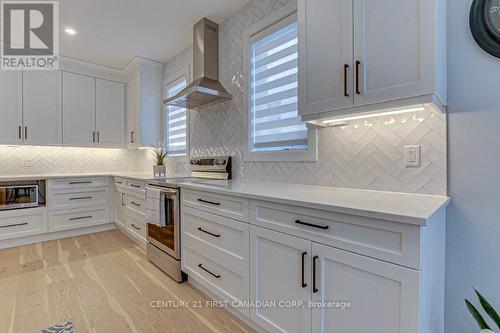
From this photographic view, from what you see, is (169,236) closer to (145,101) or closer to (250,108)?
(250,108)

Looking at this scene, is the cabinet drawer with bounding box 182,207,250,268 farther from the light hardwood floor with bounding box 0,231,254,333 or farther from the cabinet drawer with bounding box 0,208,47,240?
the cabinet drawer with bounding box 0,208,47,240

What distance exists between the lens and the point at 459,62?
49.9 inches

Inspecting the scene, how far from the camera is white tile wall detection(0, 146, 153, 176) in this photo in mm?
3607

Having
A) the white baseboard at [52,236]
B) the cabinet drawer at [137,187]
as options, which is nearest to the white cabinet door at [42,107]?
the white baseboard at [52,236]

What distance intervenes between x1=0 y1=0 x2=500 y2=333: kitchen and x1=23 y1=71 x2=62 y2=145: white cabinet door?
0.02 m

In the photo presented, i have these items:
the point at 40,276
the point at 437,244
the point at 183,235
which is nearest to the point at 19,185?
the point at 40,276

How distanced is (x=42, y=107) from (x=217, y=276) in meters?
3.72

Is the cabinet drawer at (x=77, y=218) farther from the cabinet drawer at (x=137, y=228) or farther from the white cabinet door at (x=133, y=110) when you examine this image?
the white cabinet door at (x=133, y=110)

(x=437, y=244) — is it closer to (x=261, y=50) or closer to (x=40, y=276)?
(x=261, y=50)

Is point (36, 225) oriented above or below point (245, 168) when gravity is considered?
below

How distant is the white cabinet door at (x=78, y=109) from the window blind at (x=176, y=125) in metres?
1.29

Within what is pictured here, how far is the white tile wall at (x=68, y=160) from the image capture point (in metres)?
3.61

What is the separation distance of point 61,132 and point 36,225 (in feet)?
4.56

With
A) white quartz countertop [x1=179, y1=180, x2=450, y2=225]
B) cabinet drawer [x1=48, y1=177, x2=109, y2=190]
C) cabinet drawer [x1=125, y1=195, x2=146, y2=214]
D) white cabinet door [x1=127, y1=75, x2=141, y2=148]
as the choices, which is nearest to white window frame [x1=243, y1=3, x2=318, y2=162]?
white quartz countertop [x1=179, y1=180, x2=450, y2=225]
